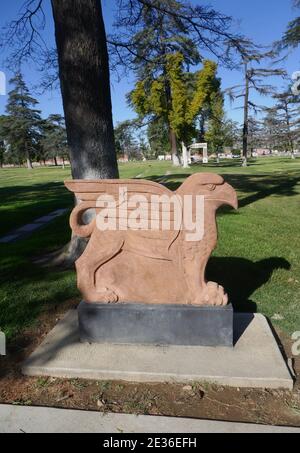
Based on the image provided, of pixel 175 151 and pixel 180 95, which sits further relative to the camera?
pixel 175 151

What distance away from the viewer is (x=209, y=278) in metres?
5.33

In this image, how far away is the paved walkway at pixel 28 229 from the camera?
835cm

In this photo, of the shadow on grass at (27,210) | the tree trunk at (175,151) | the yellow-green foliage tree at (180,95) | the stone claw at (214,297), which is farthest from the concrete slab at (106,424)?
the tree trunk at (175,151)

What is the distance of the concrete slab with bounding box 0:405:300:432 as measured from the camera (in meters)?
2.44

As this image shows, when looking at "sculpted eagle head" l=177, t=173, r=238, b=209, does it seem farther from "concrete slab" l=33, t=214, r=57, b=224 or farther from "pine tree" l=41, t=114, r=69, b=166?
"pine tree" l=41, t=114, r=69, b=166

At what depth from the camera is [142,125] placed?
37.2 meters

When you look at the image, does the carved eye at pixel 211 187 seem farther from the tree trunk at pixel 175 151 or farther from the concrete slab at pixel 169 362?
the tree trunk at pixel 175 151

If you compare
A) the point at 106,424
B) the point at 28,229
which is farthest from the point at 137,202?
the point at 28,229

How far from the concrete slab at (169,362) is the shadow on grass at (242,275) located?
964mm

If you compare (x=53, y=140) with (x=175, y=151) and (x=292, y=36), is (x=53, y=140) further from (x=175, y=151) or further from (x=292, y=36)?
(x=292, y=36)

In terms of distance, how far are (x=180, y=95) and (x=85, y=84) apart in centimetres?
2705
